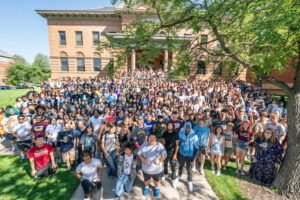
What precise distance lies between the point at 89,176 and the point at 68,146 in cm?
191

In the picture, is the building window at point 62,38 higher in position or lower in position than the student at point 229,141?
higher

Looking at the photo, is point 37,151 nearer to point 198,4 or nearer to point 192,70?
point 198,4

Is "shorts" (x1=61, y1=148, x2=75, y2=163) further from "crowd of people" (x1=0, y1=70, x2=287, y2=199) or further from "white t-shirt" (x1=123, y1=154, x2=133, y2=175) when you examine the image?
"white t-shirt" (x1=123, y1=154, x2=133, y2=175)

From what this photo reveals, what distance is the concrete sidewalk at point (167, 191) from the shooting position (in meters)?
4.05

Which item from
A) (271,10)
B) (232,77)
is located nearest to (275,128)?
(271,10)

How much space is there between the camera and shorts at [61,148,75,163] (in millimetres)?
4995

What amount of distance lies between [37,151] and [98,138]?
6.13 feet

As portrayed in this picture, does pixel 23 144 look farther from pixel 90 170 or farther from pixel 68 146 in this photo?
pixel 90 170

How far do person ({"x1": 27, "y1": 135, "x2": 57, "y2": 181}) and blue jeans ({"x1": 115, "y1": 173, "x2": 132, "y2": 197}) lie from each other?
235 cm

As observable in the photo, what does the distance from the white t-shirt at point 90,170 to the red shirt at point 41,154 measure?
1684mm

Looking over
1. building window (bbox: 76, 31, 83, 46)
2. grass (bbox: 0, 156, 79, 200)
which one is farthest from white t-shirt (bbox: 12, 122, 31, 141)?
building window (bbox: 76, 31, 83, 46)

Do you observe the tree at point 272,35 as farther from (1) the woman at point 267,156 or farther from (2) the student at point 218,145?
(2) the student at point 218,145

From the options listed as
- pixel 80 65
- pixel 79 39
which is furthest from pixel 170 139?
pixel 79 39

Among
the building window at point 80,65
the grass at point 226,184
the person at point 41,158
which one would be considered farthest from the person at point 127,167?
the building window at point 80,65
